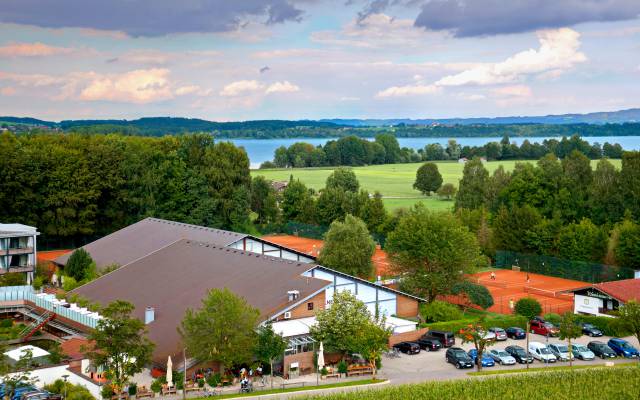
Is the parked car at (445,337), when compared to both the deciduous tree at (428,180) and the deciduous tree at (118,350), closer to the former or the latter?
the deciduous tree at (118,350)

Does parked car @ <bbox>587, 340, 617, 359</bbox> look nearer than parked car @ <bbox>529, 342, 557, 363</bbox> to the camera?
No

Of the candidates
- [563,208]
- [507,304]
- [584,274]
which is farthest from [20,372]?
[563,208]

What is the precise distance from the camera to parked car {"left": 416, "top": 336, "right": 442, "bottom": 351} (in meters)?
43.4

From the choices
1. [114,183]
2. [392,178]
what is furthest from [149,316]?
[392,178]

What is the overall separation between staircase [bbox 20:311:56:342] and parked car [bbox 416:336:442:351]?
2189 cm

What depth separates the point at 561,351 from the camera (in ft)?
138

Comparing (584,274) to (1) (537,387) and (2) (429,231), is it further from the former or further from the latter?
(1) (537,387)

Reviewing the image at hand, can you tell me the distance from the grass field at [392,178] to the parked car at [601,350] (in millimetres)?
77652

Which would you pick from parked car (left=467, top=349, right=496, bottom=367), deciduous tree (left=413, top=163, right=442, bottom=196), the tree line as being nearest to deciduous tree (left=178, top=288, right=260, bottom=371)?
parked car (left=467, top=349, right=496, bottom=367)

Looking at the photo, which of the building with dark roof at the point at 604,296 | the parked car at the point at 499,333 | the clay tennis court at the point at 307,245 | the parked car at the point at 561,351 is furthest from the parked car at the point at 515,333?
the clay tennis court at the point at 307,245

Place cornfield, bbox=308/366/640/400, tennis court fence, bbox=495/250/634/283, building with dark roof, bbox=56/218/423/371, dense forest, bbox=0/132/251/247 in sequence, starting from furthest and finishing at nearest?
1. dense forest, bbox=0/132/251/247
2. tennis court fence, bbox=495/250/634/283
3. building with dark roof, bbox=56/218/423/371
4. cornfield, bbox=308/366/640/400

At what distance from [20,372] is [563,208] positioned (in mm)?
66293

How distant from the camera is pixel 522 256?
7519 centimetres

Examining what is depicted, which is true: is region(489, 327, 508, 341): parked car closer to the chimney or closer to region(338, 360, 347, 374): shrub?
region(338, 360, 347, 374): shrub
